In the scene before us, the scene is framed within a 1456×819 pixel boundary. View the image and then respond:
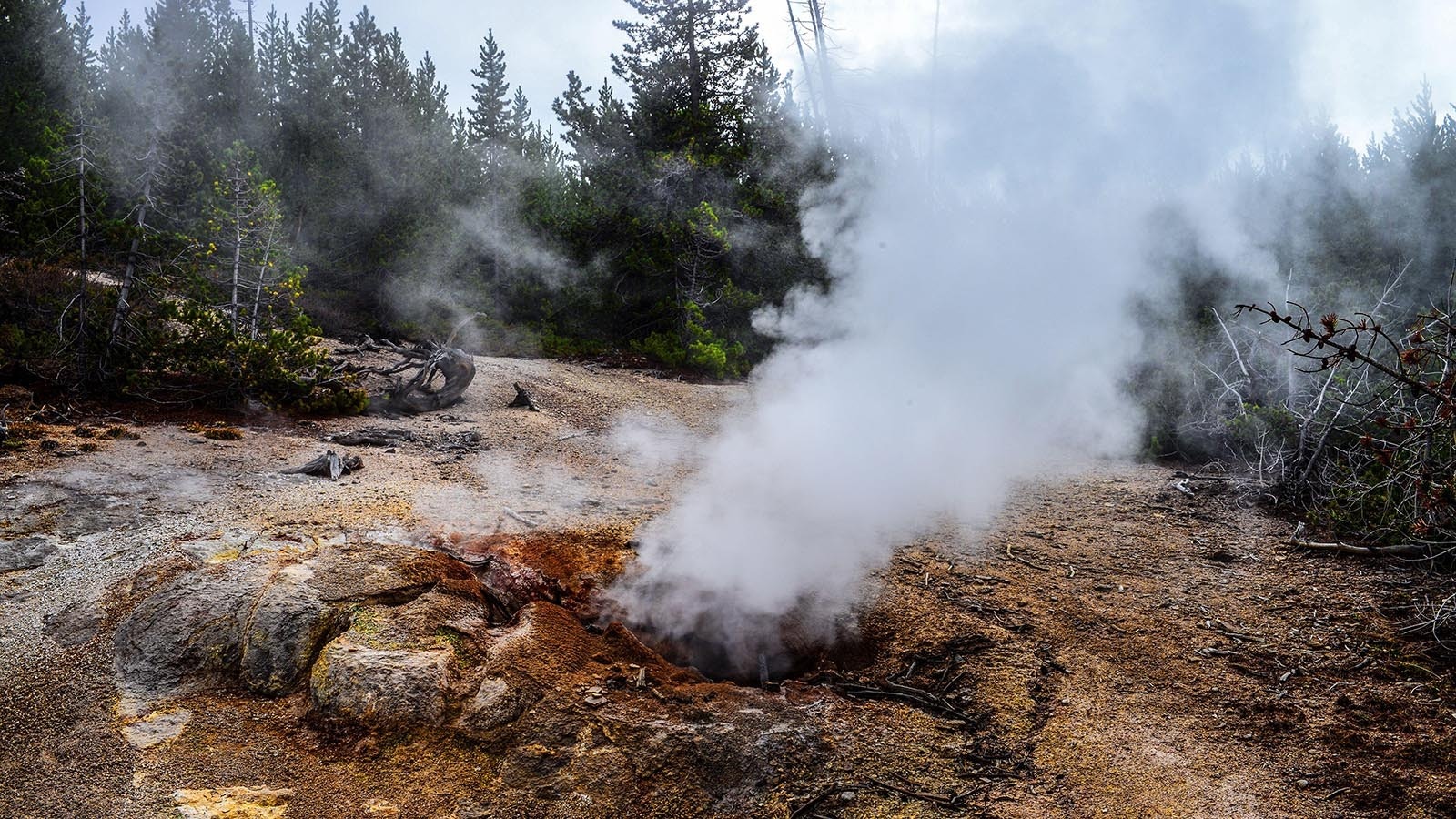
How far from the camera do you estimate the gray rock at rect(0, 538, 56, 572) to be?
4500 millimetres

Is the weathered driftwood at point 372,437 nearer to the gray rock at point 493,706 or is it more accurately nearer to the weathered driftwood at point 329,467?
the weathered driftwood at point 329,467

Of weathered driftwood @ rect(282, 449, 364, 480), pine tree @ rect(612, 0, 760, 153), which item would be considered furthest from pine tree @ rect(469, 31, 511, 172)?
weathered driftwood @ rect(282, 449, 364, 480)

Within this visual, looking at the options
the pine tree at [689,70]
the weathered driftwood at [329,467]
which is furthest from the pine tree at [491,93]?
the weathered driftwood at [329,467]

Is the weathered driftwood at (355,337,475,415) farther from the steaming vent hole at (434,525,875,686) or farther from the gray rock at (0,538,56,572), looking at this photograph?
the steaming vent hole at (434,525,875,686)

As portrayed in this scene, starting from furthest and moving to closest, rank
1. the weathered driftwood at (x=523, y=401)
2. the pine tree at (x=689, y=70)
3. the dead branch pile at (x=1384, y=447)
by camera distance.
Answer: the pine tree at (x=689, y=70) → the weathered driftwood at (x=523, y=401) → the dead branch pile at (x=1384, y=447)

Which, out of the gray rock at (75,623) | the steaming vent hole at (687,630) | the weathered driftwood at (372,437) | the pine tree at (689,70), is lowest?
the gray rock at (75,623)

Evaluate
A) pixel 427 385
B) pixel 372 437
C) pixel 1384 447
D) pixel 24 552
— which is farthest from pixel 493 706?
pixel 427 385

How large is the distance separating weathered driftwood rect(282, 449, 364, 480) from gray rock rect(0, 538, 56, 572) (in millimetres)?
1994

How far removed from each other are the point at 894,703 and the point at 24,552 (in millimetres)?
5122

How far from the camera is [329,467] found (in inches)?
266

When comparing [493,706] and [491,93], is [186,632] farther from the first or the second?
[491,93]

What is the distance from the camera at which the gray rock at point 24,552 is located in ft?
14.8

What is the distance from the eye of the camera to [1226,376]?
365 inches

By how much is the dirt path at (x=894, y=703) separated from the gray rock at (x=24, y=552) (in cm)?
2
